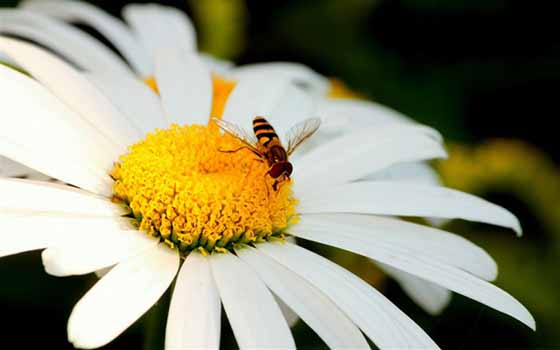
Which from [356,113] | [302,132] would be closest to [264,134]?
[302,132]

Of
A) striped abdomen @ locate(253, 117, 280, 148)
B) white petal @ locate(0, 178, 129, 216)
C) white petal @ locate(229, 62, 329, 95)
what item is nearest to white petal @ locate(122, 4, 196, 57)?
white petal @ locate(229, 62, 329, 95)

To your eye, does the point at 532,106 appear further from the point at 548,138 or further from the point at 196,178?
the point at 196,178

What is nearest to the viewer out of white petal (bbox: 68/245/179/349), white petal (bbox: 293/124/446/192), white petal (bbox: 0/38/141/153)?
white petal (bbox: 68/245/179/349)

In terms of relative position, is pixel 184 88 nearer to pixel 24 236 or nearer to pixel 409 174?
pixel 409 174

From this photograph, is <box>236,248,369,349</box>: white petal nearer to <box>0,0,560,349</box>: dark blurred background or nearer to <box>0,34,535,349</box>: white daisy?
<box>0,34,535,349</box>: white daisy

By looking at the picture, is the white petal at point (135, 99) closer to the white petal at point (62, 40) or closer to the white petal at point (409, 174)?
the white petal at point (62, 40)

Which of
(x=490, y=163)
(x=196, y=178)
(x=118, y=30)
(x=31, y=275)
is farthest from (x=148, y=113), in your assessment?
(x=490, y=163)
